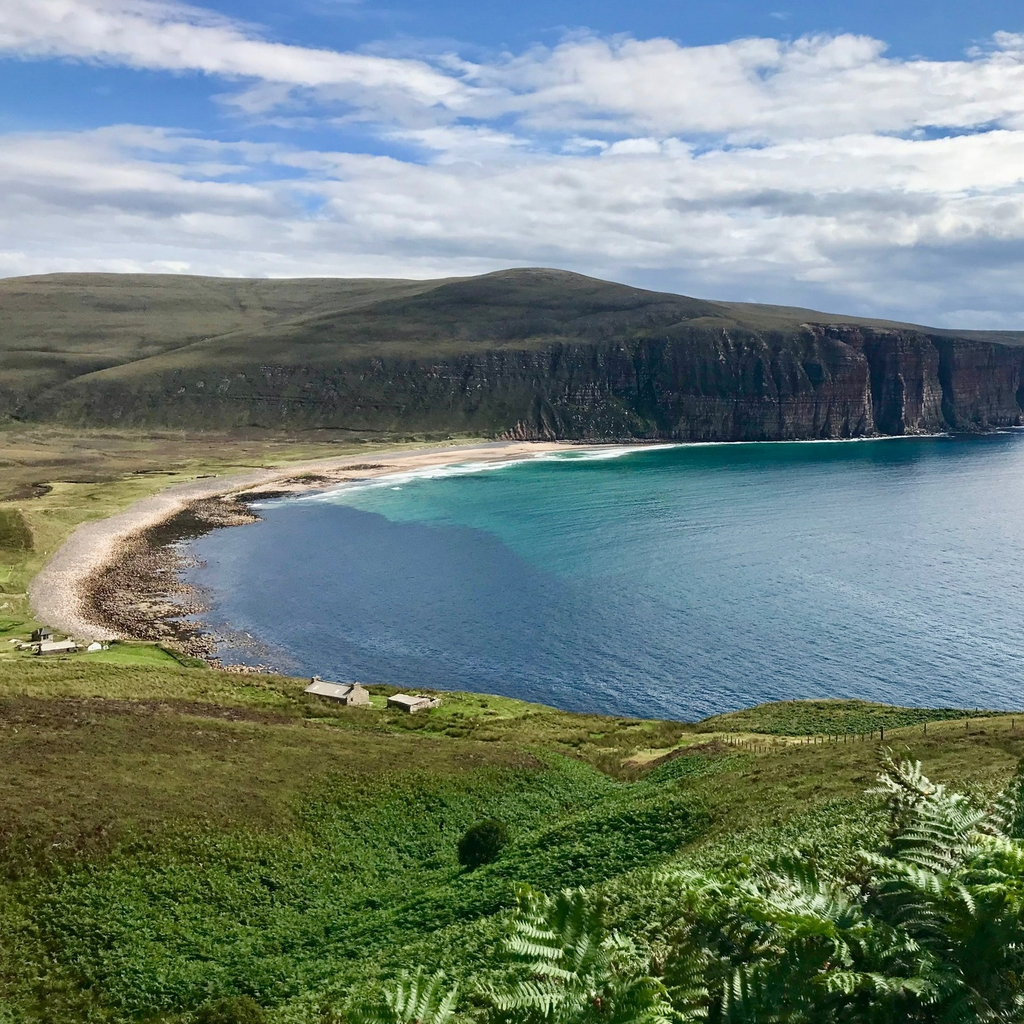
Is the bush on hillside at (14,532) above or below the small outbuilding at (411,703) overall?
above

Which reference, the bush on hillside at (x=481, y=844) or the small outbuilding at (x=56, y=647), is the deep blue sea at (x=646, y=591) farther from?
the bush on hillside at (x=481, y=844)

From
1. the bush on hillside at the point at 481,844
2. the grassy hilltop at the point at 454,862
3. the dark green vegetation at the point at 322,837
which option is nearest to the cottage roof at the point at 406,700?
the grassy hilltop at the point at 454,862

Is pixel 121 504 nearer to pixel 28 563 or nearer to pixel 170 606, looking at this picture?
pixel 28 563

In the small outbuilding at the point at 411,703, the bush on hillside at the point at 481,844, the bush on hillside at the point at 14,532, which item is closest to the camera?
the bush on hillside at the point at 481,844

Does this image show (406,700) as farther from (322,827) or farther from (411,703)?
(322,827)

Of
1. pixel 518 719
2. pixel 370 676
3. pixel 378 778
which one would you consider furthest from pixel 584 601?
pixel 378 778

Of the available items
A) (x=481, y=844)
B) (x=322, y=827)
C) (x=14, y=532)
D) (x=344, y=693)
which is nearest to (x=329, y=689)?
(x=344, y=693)
